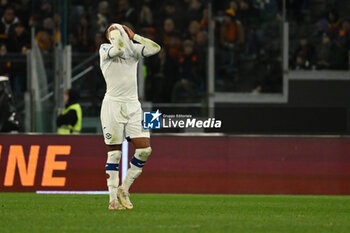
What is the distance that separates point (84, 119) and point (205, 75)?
3.65 meters

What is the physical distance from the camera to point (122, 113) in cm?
1287

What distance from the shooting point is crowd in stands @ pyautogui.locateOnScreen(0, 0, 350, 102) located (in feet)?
70.9

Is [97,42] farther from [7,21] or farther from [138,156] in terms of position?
[138,156]

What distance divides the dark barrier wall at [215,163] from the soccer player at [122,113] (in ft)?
16.3

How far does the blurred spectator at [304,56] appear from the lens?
78.0 feet

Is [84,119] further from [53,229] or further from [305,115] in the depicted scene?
[53,229]

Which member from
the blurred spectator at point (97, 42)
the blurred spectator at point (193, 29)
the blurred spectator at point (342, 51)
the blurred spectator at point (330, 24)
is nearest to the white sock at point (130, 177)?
the blurred spectator at point (97, 42)

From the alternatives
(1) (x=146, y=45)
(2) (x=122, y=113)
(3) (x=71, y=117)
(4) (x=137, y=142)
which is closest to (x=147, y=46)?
(1) (x=146, y=45)

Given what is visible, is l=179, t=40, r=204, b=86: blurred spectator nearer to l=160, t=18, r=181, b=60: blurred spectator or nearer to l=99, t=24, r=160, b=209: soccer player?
l=160, t=18, r=181, b=60: blurred spectator

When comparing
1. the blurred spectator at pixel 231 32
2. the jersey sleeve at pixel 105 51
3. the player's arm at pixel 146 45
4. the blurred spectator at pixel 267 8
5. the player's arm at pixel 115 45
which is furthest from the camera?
the blurred spectator at pixel 267 8

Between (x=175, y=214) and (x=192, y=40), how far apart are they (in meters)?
10.7

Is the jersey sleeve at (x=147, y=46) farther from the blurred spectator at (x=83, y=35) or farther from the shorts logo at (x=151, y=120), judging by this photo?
the blurred spectator at (x=83, y=35)

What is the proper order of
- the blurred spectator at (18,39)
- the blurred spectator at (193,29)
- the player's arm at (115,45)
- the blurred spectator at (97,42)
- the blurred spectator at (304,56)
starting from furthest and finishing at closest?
the blurred spectator at (304,56) < the blurred spectator at (18,39) < the blurred spectator at (193,29) < the blurred spectator at (97,42) < the player's arm at (115,45)

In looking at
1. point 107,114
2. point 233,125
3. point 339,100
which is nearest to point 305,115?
point 233,125
